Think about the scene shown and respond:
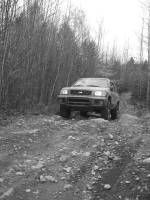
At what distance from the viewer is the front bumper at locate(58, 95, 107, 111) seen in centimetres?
1040

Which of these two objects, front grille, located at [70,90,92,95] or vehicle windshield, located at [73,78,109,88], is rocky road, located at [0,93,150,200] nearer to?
front grille, located at [70,90,92,95]

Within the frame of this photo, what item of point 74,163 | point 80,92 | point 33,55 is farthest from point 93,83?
point 74,163

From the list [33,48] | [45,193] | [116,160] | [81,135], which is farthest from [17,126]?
[33,48]

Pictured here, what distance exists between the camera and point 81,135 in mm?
7613

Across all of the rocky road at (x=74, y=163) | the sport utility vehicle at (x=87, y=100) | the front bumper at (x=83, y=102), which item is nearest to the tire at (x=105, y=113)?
the sport utility vehicle at (x=87, y=100)

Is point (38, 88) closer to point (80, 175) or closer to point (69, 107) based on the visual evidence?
point (69, 107)

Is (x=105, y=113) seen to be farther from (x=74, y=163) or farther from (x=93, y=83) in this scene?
(x=74, y=163)

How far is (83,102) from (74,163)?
17.2ft

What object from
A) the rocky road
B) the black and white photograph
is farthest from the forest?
the rocky road

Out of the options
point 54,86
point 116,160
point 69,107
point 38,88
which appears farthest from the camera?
point 54,86

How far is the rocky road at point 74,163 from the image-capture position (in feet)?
14.0

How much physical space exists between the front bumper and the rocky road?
1937mm

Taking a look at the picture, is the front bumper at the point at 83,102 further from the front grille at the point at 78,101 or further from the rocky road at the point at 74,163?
the rocky road at the point at 74,163

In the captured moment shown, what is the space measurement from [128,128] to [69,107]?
2.58 m
